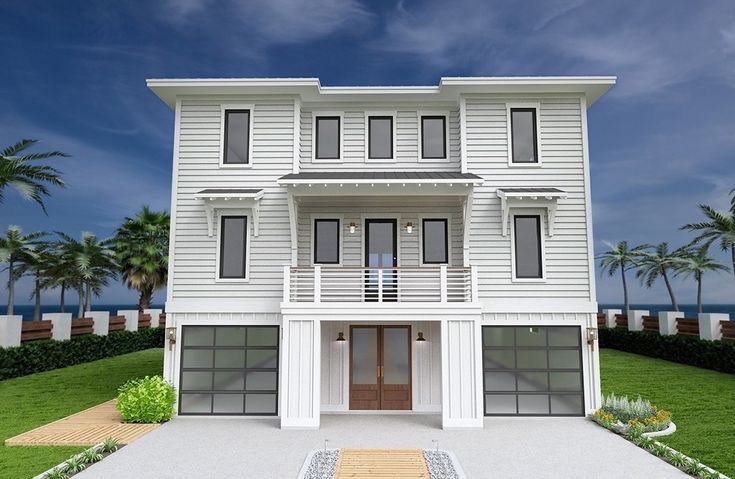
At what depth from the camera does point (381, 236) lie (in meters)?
14.0

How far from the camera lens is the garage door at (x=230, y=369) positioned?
13227mm

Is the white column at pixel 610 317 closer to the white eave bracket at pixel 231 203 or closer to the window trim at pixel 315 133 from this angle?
the window trim at pixel 315 133

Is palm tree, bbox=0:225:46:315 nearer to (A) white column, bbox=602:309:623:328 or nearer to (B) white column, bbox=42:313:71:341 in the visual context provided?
(B) white column, bbox=42:313:71:341

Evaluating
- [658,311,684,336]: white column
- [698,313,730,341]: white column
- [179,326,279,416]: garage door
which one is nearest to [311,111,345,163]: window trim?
[179,326,279,416]: garage door

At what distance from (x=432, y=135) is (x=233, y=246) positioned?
6467 mm

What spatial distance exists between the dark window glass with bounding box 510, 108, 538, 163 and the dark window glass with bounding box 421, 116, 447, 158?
193 cm

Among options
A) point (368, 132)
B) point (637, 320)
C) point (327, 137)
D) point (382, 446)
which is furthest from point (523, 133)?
point (637, 320)

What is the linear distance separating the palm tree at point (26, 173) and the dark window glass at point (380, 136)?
42.0 ft

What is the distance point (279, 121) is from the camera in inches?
547

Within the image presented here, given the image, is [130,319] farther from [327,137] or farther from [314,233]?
[327,137]

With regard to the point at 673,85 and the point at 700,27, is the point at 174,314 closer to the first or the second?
the point at 700,27

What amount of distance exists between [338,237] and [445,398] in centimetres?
515

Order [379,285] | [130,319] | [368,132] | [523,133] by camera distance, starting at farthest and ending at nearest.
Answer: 1. [130,319]
2. [368,132]
3. [523,133]
4. [379,285]

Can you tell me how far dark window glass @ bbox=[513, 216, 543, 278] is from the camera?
13.3 metres
